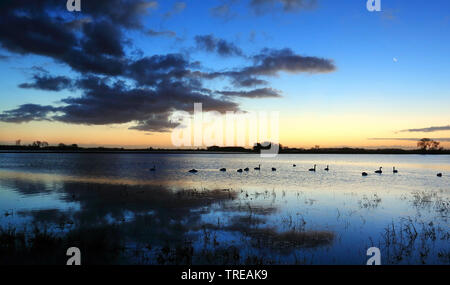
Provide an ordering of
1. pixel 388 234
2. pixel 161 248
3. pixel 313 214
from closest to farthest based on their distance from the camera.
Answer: pixel 161 248 < pixel 388 234 < pixel 313 214

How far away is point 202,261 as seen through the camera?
35.7 feet

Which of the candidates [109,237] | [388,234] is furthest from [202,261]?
[388,234]

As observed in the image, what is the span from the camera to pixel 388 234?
14336 mm
